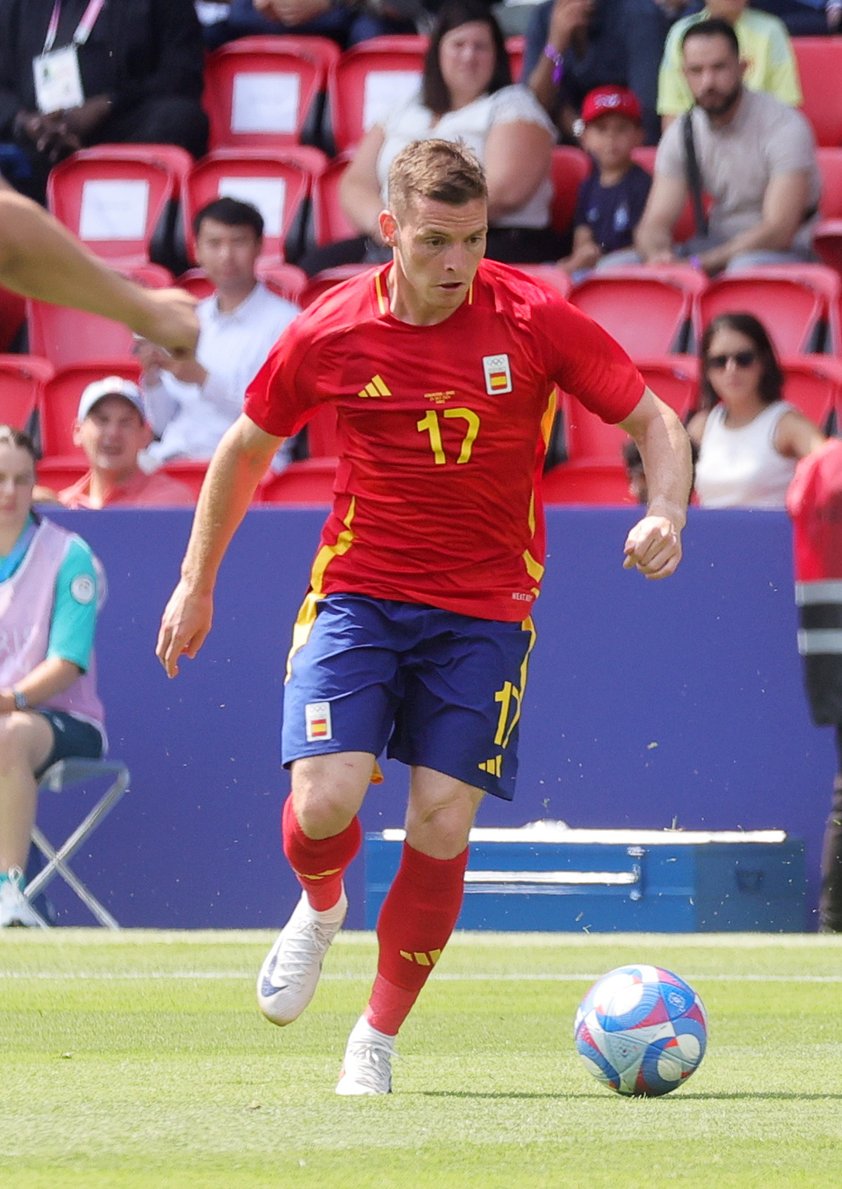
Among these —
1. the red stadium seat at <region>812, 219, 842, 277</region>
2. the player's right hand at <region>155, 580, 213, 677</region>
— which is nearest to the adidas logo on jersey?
the player's right hand at <region>155, 580, 213, 677</region>

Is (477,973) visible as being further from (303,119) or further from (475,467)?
(303,119)

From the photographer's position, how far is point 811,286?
10727 mm

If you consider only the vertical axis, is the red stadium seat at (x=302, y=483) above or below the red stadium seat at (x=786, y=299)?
below

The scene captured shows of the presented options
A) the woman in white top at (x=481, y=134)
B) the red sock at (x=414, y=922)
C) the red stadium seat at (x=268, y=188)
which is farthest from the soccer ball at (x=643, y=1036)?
the red stadium seat at (x=268, y=188)

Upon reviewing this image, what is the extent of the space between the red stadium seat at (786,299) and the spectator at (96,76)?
157 inches

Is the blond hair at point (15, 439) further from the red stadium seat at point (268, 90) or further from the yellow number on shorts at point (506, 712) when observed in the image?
the yellow number on shorts at point (506, 712)

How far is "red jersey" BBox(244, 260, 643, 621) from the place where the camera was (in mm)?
5156

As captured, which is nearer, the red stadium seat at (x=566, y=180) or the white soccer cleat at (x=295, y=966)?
the white soccer cleat at (x=295, y=966)

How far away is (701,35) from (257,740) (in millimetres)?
4254

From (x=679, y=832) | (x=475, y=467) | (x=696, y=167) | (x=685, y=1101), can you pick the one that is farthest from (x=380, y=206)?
(x=685, y=1101)

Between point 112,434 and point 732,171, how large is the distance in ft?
11.7

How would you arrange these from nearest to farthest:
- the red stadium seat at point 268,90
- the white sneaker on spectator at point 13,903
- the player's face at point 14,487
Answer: the white sneaker on spectator at point 13,903 → the player's face at point 14,487 → the red stadium seat at point 268,90

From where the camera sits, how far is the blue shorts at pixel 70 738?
9281 mm

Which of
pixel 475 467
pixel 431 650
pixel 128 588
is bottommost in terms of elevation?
pixel 128 588
